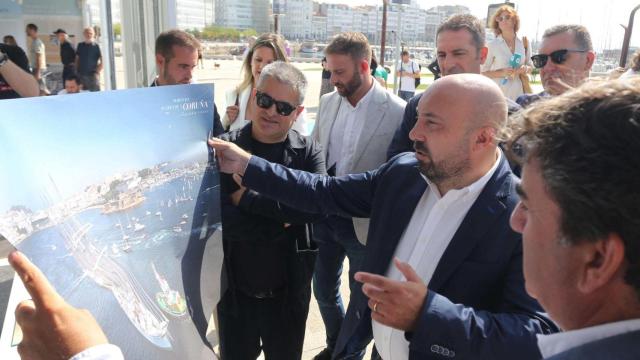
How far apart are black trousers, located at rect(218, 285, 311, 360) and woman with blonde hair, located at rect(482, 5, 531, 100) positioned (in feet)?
10.9

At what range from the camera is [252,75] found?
350 cm

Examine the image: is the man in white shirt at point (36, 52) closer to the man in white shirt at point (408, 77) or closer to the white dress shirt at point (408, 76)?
the man in white shirt at point (408, 77)

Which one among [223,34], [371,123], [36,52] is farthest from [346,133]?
[223,34]

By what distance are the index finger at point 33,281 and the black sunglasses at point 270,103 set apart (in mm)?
1236

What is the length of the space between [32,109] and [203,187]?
717mm

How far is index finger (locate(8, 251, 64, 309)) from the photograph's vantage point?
0.98 metres

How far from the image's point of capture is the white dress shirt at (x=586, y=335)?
2.54 feet

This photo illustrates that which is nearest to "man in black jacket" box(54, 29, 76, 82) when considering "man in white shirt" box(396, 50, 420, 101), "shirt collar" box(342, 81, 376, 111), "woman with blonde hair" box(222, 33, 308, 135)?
"woman with blonde hair" box(222, 33, 308, 135)

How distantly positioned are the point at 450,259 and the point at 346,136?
1.57 meters

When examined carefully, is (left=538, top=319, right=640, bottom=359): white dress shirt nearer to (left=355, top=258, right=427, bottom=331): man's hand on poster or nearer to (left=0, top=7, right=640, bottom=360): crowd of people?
(left=0, top=7, right=640, bottom=360): crowd of people

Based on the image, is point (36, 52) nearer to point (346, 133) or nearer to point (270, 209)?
point (346, 133)

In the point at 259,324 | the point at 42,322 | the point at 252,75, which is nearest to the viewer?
the point at 42,322

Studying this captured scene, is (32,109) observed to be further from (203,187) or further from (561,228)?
(561,228)

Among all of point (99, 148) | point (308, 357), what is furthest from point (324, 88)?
point (99, 148)
